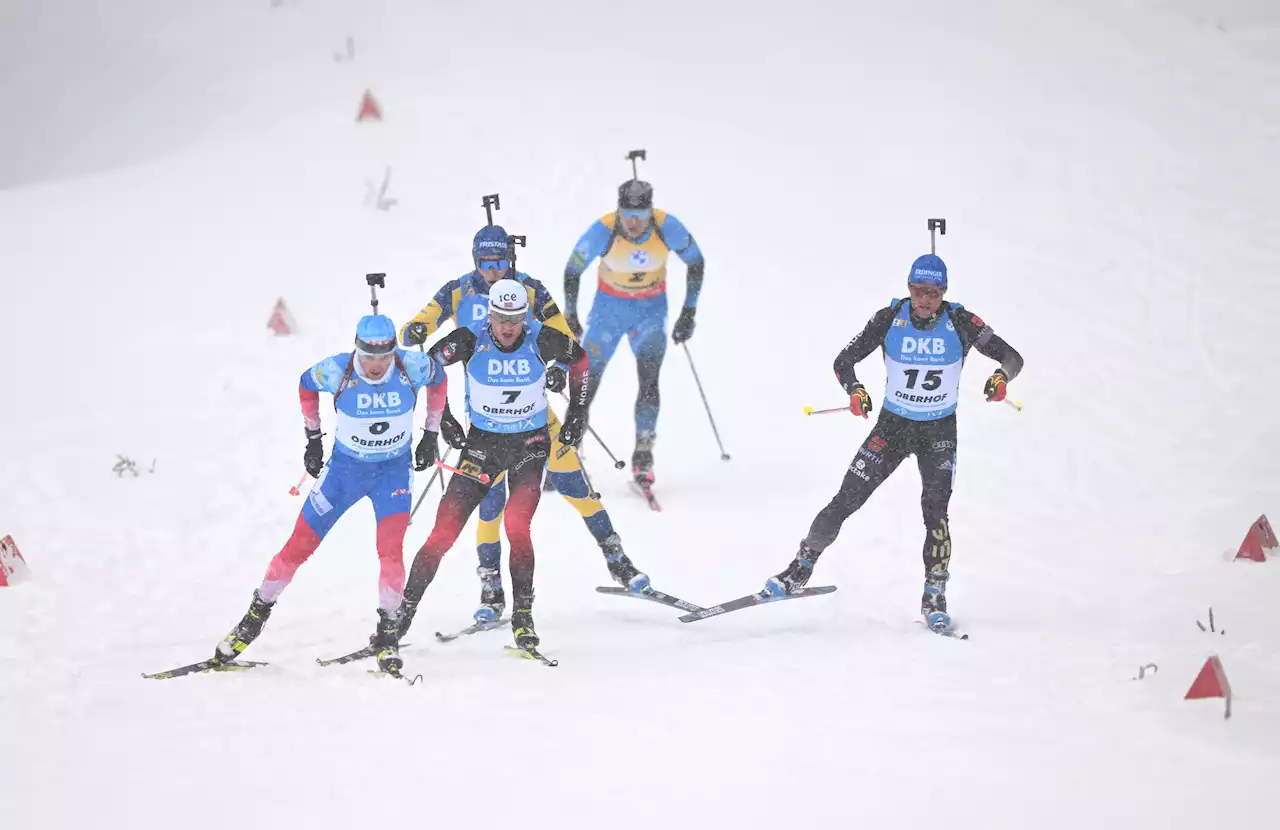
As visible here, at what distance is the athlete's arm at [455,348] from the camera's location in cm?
777

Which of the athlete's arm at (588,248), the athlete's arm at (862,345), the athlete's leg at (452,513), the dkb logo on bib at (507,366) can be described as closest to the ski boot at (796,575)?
the athlete's arm at (862,345)

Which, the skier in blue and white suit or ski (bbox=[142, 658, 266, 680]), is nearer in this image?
ski (bbox=[142, 658, 266, 680])

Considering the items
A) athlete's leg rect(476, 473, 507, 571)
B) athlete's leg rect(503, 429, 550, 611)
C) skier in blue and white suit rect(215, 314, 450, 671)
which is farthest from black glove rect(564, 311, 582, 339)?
skier in blue and white suit rect(215, 314, 450, 671)

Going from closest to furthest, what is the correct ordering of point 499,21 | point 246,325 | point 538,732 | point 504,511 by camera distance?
1. point 538,732
2. point 504,511
3. point 246,325
4. point 499,21

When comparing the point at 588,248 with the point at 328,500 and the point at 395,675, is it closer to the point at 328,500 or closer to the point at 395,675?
the point at 328,500

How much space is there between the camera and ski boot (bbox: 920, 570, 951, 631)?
7.77 m

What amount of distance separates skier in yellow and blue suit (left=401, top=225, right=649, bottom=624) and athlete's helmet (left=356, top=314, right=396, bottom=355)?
40.7 inches

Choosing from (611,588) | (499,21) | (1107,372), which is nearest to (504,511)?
(611,588)

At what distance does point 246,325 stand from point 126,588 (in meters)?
4.87

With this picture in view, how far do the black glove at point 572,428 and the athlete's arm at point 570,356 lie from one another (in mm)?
31

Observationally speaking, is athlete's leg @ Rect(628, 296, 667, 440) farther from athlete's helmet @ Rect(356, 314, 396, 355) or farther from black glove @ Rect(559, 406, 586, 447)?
athlete's helmet @ Rect(356, 314, 396, 355)

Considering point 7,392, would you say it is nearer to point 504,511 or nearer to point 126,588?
point 126,588

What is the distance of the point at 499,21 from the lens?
20438mm

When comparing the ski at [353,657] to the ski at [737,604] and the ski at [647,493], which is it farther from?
the ski at [647,493]
